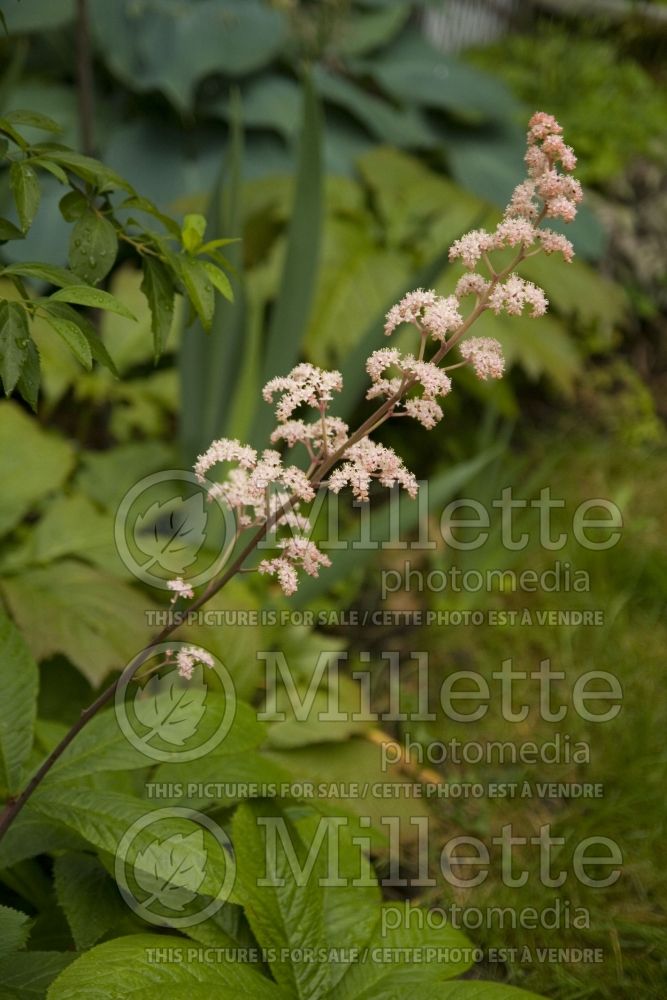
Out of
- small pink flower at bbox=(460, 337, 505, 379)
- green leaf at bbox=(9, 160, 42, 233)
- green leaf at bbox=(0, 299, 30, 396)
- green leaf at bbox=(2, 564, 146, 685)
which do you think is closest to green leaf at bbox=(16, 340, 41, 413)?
green leaf at bbox=(0, 299, 30, 396)

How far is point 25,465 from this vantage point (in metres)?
1.66

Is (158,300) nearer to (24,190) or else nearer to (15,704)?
(24,190)

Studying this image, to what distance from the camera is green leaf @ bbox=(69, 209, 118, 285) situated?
853 mm

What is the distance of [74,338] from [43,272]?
0.09m

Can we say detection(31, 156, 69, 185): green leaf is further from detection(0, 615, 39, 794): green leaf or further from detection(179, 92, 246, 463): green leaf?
detection(179, 92, 246, 463): green leaf

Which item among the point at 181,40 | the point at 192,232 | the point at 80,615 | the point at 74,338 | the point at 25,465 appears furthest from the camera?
the point at 181,40

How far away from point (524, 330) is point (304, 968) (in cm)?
195

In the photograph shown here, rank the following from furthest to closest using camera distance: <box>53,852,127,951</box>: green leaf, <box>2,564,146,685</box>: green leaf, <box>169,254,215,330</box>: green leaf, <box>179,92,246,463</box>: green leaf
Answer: <box>179,92,246,463</box>: green leaf → <box>2,564,146,685</box>: green leaf → <box>53,852,127,951</box>: green leaf → <box>169,254,215,330</box>: green leaf

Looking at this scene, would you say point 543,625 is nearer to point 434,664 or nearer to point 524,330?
point 434,664

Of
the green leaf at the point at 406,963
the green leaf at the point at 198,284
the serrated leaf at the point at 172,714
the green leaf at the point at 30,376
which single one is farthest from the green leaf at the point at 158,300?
the green leaf at the point at 406,963

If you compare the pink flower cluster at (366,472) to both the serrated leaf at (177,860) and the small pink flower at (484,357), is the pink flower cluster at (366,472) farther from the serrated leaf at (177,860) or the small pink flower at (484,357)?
the serrated leaf at (177,860)

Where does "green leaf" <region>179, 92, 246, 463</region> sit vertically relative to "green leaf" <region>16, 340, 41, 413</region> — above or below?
above

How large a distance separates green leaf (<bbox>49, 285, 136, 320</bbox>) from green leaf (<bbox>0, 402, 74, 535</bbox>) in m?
0.89

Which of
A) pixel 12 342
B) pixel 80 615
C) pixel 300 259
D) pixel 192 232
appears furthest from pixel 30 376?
pixel 300 259
